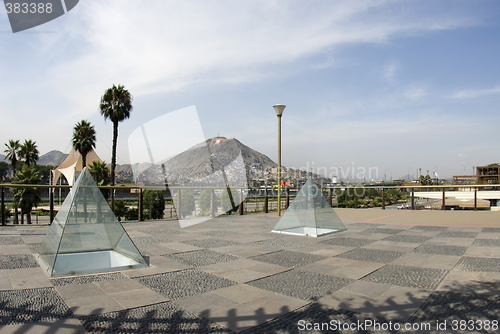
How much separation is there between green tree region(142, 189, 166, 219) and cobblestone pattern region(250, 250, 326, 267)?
7.93 m

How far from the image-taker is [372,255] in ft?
16.5

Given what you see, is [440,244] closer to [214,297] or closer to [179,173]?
[214,297]

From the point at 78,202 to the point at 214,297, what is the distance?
249 cm

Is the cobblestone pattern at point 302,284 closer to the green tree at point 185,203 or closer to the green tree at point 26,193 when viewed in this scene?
the green tree at point 185,203

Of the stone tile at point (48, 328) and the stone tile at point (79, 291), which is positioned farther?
the stone tile at point (79, 291)

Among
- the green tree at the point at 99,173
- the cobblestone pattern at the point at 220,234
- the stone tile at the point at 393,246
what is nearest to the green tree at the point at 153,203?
the cobblestone pattern at the point at 220,234

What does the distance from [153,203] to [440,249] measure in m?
12.4

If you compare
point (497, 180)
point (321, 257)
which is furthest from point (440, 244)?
point (497, 180)

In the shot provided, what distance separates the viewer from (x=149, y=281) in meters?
3.60

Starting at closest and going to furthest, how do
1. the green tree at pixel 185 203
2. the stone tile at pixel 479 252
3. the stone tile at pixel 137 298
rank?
the stone tile at pixel 137 298, the stone tile at pixel 479 252, the green tree at pixel 185 203

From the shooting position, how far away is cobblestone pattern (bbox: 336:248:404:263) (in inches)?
Result: 187

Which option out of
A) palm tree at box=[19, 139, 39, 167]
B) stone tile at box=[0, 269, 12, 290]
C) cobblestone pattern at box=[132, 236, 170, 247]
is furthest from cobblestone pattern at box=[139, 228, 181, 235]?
palm tree at box=[19, 139, 39, 167]

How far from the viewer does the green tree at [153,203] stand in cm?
1323

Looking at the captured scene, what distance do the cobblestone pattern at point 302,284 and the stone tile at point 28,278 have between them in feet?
7.29
